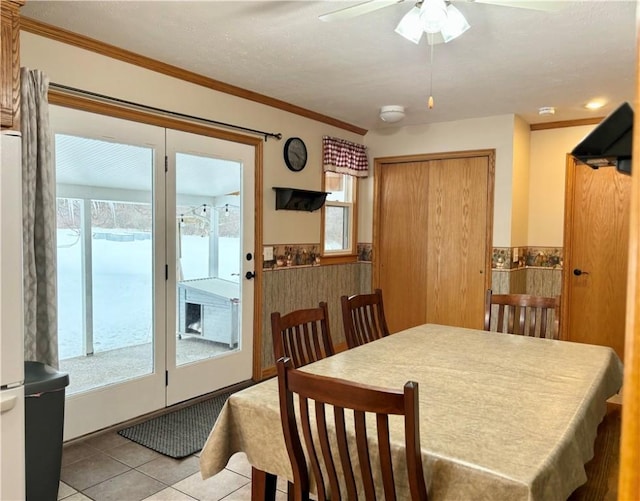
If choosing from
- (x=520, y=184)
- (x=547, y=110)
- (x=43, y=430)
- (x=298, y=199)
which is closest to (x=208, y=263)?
(x=298, y=199)

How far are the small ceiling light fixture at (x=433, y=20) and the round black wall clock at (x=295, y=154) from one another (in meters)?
2.06

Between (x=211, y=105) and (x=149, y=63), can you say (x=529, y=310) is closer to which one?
(x=211, y=105)

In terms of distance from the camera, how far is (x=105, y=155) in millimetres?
2943

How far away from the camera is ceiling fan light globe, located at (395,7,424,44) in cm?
216

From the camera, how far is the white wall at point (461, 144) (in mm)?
4375

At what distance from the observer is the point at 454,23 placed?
2.15 metres

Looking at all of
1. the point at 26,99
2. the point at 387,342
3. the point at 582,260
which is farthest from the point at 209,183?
the point at 582,260

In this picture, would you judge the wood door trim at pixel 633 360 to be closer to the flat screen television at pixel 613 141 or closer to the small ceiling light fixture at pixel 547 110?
the flat screen television at pixel 613 141

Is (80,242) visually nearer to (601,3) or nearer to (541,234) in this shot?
(601,3)

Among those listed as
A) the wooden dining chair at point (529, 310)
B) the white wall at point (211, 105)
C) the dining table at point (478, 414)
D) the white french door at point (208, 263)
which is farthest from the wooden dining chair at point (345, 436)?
the white wall at point (211, 105)

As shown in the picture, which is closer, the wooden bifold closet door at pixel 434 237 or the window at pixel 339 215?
the wooden bifold closet door at pixel 434 237

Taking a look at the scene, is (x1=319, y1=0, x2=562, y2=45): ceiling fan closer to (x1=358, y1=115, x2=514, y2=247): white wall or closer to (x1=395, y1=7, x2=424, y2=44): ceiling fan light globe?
(x1=395, y1=7, x2=424, y2=44): ceiling fan light globe

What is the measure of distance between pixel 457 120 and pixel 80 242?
3474mm

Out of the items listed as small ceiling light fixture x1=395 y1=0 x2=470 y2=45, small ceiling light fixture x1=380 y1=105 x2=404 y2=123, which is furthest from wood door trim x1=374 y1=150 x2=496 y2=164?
small ceiling light fixture x1=395 y1=0 x2=470 y2=45
